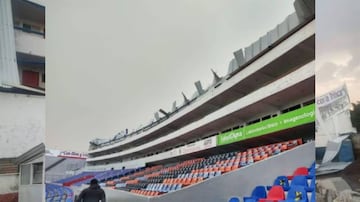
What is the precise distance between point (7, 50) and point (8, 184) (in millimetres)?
683

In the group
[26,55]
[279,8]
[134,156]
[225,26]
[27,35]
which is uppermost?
[279,8]

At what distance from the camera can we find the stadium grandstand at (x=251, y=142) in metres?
3.81

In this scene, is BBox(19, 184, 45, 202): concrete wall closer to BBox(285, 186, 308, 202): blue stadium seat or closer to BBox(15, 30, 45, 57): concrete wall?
BBox(15, 30, 45, 57): concrete wall

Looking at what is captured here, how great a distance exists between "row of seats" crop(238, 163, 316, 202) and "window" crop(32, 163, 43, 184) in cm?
148

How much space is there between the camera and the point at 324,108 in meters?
1.16

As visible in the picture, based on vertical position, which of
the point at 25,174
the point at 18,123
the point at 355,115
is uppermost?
the point at 18,123

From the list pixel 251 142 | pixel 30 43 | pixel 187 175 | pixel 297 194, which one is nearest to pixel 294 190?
pixel 297 194

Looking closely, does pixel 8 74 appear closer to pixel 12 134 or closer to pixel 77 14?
pixel 12 134

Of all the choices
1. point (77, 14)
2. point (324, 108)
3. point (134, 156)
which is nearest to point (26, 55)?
point (77, 14)

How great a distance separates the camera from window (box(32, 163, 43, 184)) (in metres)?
2.05

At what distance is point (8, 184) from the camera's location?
77.3 inches

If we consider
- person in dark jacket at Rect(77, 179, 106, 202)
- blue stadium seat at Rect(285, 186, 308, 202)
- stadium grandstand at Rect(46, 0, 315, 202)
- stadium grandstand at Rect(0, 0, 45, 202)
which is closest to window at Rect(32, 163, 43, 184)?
stadium grandstand at Rect(0, 0, 45, 202)

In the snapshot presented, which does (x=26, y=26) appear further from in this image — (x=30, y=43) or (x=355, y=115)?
(x=355, y=115)

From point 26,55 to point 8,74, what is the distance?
0.16 meters
